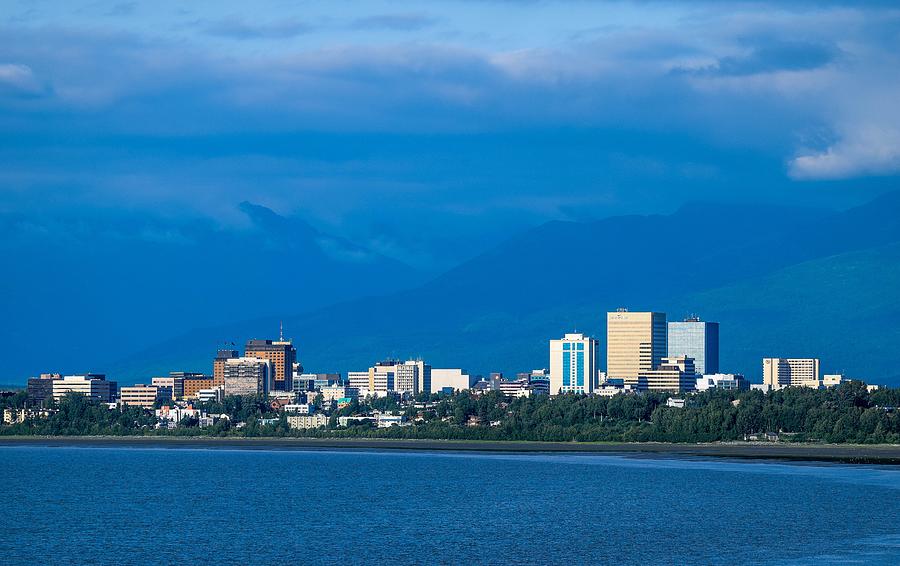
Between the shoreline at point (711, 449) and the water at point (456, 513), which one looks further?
the shoreline at point (711, 449)

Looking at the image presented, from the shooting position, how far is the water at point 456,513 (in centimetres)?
7662

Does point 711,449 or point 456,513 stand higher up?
point 711,449

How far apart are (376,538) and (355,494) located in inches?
1192

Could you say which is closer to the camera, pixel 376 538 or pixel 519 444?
pixel 376 538

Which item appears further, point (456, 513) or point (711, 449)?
point (711, 449)

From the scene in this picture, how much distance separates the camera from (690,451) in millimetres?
171000

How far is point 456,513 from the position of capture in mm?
97625

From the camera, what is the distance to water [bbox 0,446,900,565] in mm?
76625

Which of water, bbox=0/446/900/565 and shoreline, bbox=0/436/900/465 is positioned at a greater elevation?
shoreline, bbox=0/436/900/465

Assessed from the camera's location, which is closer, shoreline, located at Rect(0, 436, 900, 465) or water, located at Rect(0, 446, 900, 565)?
water, located at Rect(0, 446, 900, 565)

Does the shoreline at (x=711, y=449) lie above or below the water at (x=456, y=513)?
above

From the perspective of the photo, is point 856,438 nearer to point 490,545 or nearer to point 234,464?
point 234,464

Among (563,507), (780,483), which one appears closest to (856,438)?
(780,483)

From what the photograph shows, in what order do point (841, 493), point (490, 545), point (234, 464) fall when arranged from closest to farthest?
point (490, 545) → point (841, 493) → point (234, 464)
